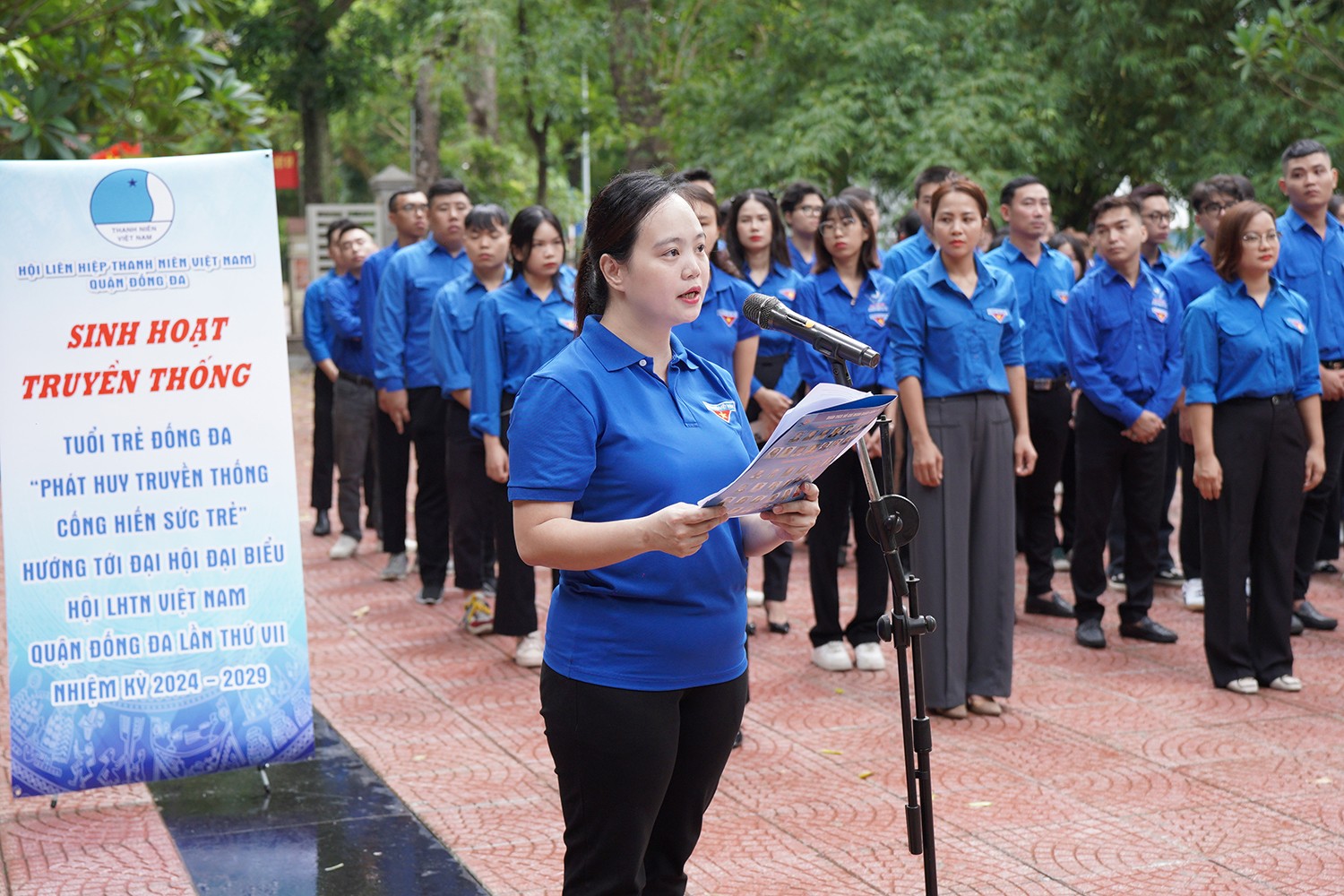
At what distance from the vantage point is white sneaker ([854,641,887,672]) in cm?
725

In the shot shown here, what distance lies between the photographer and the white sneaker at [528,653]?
741 centimetres

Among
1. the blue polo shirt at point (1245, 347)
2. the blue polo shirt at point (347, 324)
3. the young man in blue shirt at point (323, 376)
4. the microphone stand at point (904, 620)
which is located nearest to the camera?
the microphone stand at point (904, 620)

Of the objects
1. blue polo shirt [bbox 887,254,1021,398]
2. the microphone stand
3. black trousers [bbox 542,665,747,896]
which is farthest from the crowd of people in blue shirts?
black trousers [bbox 542,665,747,896]

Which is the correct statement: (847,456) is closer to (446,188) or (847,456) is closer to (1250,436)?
(1250,436)

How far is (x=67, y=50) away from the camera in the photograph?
27.7 feet

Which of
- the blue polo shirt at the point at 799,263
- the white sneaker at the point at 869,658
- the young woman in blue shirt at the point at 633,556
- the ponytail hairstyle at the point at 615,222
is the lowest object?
the white sneaker at the point at 869,658

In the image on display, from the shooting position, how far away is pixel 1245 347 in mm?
6594

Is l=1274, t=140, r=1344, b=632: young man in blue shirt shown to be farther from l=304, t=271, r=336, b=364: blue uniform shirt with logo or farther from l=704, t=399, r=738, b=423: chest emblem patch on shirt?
l=304, t=271, r=336, b=364: blue uniform shirt with logo

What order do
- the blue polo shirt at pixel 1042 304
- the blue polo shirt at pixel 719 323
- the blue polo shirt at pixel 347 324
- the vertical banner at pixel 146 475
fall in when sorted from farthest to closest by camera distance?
the blue polo shirt at pixel 347 324 → the blue polo shirt at pixel 1042 304 → the blue polo shirt at pixel 719 323 → the vertical banner at pixel 146 475

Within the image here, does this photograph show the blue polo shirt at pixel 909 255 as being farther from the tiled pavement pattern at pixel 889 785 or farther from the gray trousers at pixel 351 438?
the gray trousers at pixel 351 438

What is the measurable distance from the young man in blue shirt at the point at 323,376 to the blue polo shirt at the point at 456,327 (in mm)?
2901

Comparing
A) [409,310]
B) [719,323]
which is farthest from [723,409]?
[409,310]

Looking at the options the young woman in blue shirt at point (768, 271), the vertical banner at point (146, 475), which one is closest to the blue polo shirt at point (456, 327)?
the young woman in blue shirt at point (768, 271)

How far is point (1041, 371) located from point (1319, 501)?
→ 164 centimetres
